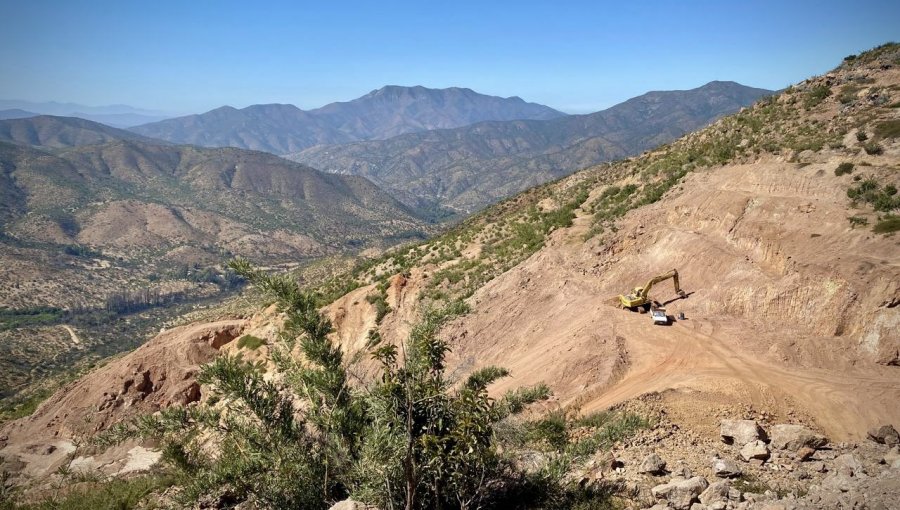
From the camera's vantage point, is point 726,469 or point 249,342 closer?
point 726,469

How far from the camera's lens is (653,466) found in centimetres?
1252

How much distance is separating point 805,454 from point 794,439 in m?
0.49

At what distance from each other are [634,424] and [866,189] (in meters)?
19.3

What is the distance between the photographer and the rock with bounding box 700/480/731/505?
1040 centimetres

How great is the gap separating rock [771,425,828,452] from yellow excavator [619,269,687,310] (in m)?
9.71

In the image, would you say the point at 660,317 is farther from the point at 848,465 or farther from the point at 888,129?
the point at 888,129

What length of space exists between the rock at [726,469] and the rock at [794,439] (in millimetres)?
1682

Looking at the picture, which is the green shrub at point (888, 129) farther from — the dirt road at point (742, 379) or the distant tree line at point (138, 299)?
the distant tree line at point (138, 299)

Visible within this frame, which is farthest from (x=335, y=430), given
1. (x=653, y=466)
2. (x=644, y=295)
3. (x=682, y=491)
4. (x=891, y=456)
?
(x=644, y=295)

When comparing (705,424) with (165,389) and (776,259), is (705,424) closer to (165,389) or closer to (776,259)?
(776,259)

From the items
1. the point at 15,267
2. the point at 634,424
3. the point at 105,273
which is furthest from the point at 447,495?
the point at 105,273

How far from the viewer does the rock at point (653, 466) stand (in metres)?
12.5

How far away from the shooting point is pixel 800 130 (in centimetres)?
3234

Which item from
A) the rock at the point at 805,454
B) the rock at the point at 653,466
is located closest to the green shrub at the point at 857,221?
the rock at the point at 805,454
